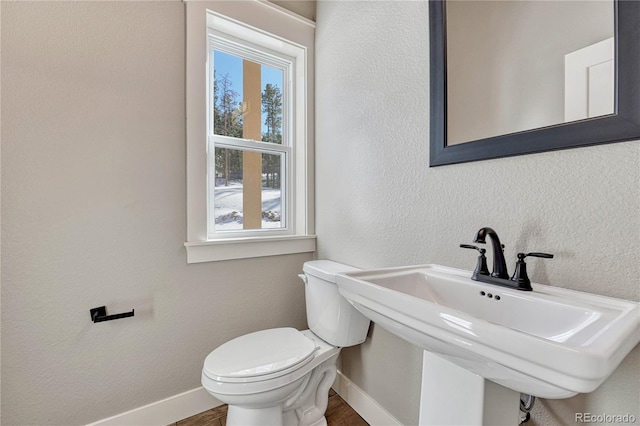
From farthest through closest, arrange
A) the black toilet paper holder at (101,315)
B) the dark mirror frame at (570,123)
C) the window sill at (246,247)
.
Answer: the window sill at (246,247)
the black toilet paper holder at (101,315)
the dark mirror frame at (570,123)

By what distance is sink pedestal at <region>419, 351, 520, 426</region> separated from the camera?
680 mm

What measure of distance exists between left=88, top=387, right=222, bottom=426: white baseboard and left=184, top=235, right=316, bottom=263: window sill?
689mm

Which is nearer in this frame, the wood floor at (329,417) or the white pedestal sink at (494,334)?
the white pedestal sink at (494,334)

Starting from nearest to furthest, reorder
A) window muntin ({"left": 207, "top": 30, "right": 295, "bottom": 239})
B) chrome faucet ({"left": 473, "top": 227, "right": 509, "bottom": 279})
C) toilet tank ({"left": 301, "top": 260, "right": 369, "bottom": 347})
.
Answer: chrome faucet ({"left": 473, "top": 227, "right": 509, "bottom": 279}) < toilet tank ({"left": 301, "top": 260, "right": 369, "bottom": 347}) < window muntin ({"left": 207, "top": 30, "right": 295, "bottom": 239})

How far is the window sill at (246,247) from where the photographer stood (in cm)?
142

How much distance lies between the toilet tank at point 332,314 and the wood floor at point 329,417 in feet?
1.35

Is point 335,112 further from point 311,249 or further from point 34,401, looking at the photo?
point 34,401

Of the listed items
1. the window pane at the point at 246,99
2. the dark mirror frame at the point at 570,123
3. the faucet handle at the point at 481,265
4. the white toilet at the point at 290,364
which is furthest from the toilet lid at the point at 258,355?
the window pane at the point at 246,99

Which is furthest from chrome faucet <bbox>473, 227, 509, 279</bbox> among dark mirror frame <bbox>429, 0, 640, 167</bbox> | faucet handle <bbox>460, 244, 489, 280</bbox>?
dark mirror frame <bbox>429, 0, 640, 167</bbox>

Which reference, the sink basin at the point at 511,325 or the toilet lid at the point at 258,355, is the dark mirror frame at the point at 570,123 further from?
the toilet lid at the point at 258,355

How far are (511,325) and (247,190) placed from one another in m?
1.42

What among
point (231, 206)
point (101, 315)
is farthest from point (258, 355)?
point (231, 206)

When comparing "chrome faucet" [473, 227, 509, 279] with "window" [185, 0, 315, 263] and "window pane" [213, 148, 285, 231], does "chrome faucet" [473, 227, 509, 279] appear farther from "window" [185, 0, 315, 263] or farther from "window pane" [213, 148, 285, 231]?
"window pane" [213, 148, 285, 231]

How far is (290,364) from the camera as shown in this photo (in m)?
1.11
